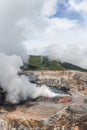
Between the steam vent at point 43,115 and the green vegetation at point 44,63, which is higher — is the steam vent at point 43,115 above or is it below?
below

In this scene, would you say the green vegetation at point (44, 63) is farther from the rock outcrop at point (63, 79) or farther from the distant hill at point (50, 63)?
the rock outcrop at point (63, 79)

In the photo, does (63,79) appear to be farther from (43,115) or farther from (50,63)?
(50,63)

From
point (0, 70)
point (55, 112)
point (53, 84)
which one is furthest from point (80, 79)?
point (55, 112)

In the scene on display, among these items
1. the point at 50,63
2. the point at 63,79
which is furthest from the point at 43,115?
the point at 50,63

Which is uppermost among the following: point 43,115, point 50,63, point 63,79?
point 50,63

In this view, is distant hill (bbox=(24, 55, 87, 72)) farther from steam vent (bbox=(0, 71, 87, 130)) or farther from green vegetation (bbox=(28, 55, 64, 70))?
steam vent (bbox=(0, 71, 87, 130))

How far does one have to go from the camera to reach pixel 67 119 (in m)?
30.0

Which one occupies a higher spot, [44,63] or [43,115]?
[44,63]

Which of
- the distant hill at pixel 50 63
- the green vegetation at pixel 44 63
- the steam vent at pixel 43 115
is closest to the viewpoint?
the steam vent at pixel 43 115

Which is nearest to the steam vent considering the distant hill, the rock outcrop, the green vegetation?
the rock outcrop

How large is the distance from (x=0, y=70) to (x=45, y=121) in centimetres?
1294

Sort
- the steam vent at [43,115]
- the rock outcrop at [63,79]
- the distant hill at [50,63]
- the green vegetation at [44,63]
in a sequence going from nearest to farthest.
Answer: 1. the steam vent at [43,115]
2. the rock outcrop at [63,79]
3. the green vegetation at [44,63]
4. the distant hill at [50,63]

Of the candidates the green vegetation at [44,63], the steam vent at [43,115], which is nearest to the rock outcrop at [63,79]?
the steam vent at [43,115]

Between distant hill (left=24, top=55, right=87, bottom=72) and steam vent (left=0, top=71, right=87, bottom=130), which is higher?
distant hill (left=24, top=55, right=87, bottom=72)
